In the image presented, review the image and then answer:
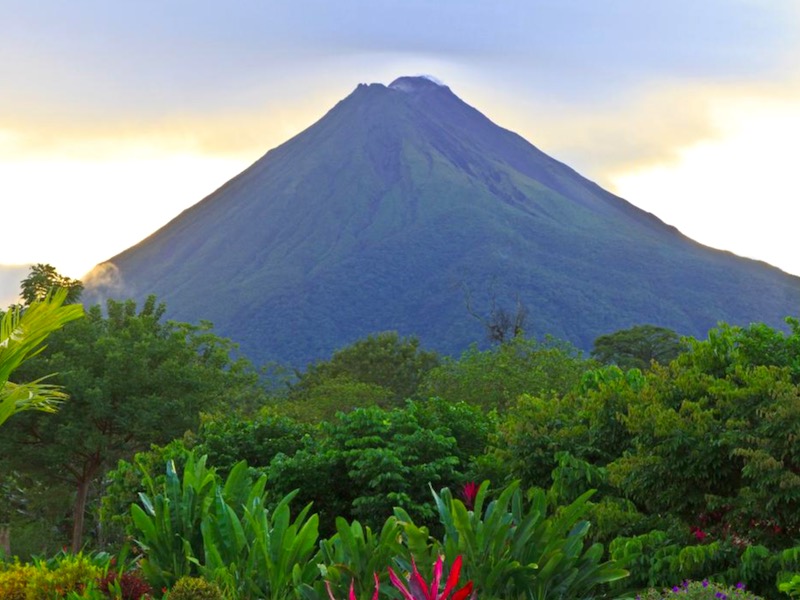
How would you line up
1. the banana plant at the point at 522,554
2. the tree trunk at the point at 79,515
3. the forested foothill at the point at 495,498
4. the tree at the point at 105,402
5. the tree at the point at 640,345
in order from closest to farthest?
1. the banana plant at the point at 522,554
2. the forested foothill at the point at 495,498
3. the tree trunk at the point at 79,515
4. the tree at the point at 105,402
5. the tree at the point at 640,345

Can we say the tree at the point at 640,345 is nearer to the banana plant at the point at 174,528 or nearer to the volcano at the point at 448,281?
the volcano at the point at 448,281

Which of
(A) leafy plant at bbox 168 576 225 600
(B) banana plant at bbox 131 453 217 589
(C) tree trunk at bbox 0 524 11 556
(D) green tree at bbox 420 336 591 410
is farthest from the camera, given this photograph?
(C) tree trunk at bbox 0 524 11 556

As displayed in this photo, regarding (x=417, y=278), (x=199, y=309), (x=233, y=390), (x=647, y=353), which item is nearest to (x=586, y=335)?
(x=417, y=278)

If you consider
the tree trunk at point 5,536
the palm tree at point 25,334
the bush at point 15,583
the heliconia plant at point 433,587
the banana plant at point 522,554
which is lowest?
the tree trunk at point 5,536

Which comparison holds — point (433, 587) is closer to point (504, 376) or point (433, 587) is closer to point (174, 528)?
point (174, 528)

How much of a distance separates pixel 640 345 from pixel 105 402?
2114 inches

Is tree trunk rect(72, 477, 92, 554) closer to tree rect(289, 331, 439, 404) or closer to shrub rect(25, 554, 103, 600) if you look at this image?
tree rect(289, 331, 439, 404)

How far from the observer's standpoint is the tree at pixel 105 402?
37438 mm

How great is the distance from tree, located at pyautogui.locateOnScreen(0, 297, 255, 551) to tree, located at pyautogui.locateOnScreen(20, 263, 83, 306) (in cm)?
473

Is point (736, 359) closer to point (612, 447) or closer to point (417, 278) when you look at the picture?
point (612, 447)

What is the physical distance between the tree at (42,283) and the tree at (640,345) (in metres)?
44.8

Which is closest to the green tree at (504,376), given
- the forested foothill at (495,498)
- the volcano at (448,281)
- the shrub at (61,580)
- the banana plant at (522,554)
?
the forested foothill at (495,498)

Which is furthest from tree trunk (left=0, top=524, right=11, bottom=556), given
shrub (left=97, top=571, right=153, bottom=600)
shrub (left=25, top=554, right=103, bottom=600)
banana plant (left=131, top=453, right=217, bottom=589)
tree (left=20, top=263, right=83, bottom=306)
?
shrub (left=97, top=571, right=153, bottom=600)

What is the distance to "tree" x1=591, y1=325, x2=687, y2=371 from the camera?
8088cm
